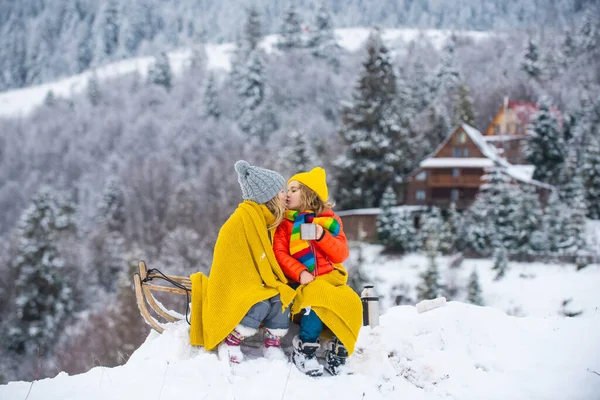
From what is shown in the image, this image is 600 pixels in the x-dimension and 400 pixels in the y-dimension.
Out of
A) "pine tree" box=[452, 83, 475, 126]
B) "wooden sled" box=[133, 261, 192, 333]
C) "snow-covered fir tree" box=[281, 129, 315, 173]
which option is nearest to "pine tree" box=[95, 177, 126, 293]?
"snow-covered fir tree" box=[281, 129, 315, 173]

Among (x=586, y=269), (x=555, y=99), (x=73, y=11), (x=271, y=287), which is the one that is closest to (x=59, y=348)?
(x=586, y=269)

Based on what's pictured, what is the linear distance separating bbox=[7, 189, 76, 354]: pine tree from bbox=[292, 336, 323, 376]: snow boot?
28.5 metres

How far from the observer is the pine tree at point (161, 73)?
64.8 meters

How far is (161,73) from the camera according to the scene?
6500 centimetres

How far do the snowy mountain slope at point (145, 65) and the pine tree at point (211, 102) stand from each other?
11763mm

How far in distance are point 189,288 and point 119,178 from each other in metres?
45.1

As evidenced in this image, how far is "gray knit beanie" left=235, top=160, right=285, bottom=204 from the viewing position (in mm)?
4270

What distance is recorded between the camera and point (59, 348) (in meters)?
27.3

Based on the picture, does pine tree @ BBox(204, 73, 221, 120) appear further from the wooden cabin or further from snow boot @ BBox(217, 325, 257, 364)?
snow boot @ BBox(217, 325, 257, 364)

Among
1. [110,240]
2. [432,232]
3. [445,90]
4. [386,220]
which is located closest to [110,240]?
[110,240]

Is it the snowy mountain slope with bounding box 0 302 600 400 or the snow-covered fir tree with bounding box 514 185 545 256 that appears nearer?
the snowy mountain slope with bounding box 0 302 600 400

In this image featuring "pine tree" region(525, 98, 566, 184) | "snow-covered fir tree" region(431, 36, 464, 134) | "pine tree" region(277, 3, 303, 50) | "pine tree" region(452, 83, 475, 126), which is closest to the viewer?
"pine tree" region(525, 98, 566, 184)

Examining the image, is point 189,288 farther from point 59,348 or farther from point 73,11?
point 73,11

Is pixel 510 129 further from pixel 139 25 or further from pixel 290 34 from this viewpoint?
pixel 139 25
